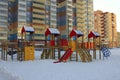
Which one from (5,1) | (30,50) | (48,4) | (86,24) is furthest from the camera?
(86,24)

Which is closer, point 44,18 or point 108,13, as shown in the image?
point 44,18

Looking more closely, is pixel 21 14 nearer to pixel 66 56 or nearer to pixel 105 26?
pixel 66 56

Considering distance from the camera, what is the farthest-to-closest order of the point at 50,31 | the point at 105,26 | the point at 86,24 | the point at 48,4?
the point at 105,26, the point at 86,24, the point at 48,4, the point at 50,31

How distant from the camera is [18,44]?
26.3 meters

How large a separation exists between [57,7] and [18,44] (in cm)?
7725

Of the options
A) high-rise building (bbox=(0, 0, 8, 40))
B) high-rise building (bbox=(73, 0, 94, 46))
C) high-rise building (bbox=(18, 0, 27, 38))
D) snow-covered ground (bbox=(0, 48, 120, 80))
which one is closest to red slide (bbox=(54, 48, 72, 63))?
snow-covered ground (bbox=(0, 48, 120, 80))

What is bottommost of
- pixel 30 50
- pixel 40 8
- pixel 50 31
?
pixel 30 50

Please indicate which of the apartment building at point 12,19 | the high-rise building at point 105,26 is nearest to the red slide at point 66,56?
the apartment building at point 12,19

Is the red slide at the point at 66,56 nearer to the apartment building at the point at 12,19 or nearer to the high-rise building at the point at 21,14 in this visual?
the high-rise building at the point at 21,14

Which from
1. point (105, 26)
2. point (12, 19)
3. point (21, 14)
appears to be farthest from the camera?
point (105, 26)

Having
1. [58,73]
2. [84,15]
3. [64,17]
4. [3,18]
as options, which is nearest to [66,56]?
[58,73]

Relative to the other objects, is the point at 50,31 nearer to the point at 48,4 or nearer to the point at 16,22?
the point at 16,22

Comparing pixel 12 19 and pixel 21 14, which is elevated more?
pixel 21 14

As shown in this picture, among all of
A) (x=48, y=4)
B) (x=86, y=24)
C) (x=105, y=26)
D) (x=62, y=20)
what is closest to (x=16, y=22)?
(x=48, y=4)
